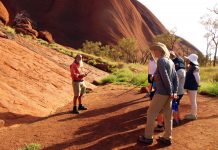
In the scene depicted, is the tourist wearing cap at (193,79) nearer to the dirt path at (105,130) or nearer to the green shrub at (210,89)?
the dirt path at (105,130)

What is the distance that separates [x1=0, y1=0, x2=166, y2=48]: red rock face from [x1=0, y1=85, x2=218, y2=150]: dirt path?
62904 mm

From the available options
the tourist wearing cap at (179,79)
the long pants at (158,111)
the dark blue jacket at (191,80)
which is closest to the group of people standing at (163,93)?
the long pants at (158,111)

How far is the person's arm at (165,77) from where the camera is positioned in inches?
251

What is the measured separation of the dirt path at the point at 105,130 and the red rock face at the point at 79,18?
62.9 metres

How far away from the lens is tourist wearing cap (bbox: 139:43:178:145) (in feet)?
21.0

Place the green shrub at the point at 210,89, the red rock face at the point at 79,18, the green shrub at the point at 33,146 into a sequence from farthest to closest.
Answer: the red rock face at the point at 79,18
the green shrub at the point at 210,89
the green shrub at the point at 33,146

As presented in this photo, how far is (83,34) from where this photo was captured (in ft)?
252

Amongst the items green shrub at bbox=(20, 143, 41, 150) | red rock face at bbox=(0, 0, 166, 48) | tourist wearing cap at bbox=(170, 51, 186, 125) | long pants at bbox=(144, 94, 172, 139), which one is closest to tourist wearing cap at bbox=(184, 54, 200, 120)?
tourist wearing cap at bbox=(170, 51, 186, 125)

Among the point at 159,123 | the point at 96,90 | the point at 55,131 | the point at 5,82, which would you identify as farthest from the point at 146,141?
the point at 96,90

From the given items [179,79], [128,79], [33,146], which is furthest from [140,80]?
[33,146]

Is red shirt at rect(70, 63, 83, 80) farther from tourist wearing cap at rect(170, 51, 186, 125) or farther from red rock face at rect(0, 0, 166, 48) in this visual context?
red rock face at rect(0, 0, 166, 48)

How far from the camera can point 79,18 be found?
81500 mm

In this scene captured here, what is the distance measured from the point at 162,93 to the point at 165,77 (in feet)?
1.00

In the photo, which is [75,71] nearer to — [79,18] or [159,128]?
[159,128]
